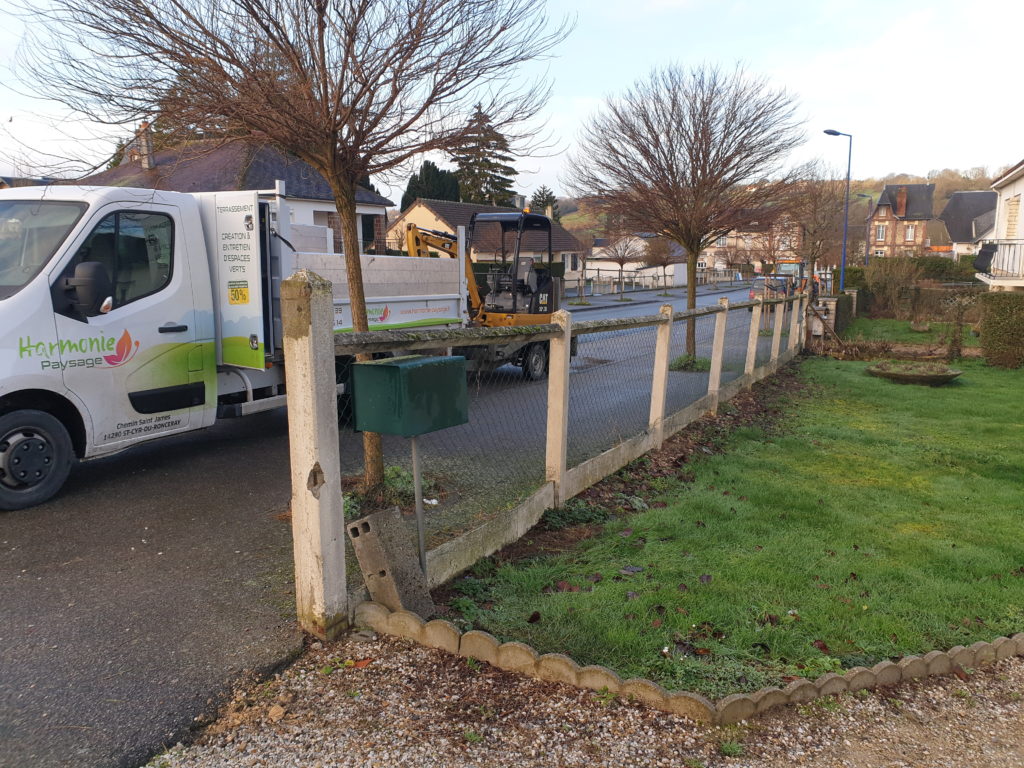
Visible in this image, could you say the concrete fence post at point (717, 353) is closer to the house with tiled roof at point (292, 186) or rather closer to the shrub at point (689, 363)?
the shrub at point (689, 363)

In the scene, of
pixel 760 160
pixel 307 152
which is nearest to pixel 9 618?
pixel 307 152

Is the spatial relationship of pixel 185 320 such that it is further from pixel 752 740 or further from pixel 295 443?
pixel 752 740

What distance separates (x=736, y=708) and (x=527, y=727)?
2.86 feet

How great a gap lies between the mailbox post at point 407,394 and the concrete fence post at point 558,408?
1.93 m

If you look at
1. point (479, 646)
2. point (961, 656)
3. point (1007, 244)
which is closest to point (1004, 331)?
point (1007, 244)

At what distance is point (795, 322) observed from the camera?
17.2 metres

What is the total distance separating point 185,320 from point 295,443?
3.56 meters

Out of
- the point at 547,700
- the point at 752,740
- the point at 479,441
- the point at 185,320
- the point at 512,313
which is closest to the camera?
the point at 752,740

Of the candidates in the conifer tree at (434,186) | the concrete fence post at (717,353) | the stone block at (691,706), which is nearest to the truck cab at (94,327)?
the stone block at (691,706)

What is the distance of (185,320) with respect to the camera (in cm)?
633

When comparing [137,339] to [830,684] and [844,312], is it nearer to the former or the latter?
[830,684]

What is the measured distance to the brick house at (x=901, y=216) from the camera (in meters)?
83.6

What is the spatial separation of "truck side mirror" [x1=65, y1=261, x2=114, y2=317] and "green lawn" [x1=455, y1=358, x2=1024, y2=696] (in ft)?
11.7

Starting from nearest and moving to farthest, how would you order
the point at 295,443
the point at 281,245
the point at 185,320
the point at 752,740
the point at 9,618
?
the point at 752,740 < the point at 295,443 < the point at 9,618 < the point at 185,320 < the point at 281,245
